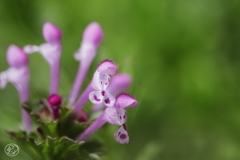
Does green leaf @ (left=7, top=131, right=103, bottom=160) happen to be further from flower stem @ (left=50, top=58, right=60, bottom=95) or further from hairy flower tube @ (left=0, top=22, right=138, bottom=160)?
flower stem @ (left=50, top=58, right=60, bottom=95)

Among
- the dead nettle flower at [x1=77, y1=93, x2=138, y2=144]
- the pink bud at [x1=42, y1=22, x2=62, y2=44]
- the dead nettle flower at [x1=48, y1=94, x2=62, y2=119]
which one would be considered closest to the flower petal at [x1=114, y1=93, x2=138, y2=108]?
the dead nettle flower at [x1=77, y1=93, x2=138, y2=144]

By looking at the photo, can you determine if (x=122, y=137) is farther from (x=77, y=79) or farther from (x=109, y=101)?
(x=77, y=79)

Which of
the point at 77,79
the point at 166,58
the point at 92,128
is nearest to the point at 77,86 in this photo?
the point at 77,79

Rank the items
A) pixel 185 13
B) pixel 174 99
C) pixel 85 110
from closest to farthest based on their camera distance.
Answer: pixel 85 110, pixel 174 99, pixel 185 13

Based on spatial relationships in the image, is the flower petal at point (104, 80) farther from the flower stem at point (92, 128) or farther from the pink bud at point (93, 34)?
the pink bud at point (93, 34)

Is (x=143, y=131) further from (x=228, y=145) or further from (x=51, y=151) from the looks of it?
(x=51, y=151)

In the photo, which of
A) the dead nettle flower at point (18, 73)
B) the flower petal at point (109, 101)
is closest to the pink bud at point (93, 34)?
the dead nettle flower at point (18, 73)

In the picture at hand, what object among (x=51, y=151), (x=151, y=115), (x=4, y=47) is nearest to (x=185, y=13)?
(x=151, y=115)
